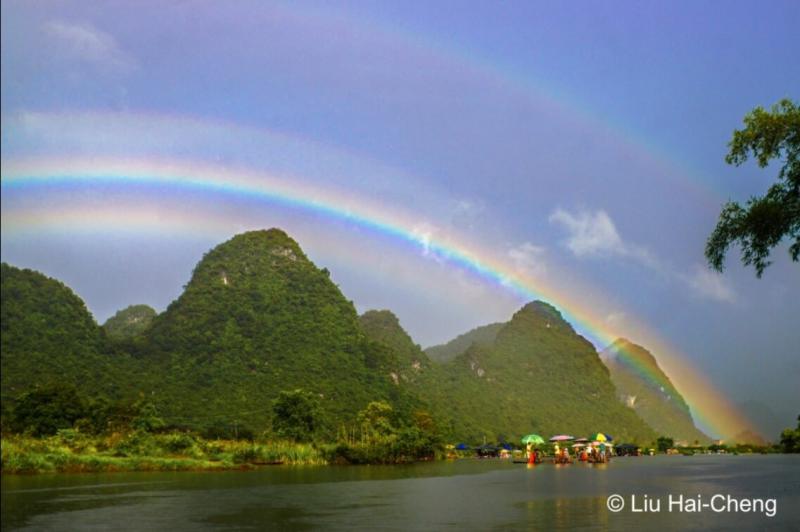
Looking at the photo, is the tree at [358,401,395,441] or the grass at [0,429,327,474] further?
the tree at [358,401,395,441]

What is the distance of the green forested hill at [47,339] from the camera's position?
84.2 m

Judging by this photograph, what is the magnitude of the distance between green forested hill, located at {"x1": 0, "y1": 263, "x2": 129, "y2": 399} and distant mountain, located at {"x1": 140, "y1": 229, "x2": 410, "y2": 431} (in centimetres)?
817

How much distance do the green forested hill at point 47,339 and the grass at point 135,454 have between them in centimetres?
A: 3264

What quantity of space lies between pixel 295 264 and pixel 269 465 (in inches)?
3542

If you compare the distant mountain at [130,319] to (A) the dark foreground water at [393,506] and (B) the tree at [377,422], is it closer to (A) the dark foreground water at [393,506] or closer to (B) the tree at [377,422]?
(B) the tree at [377,422]

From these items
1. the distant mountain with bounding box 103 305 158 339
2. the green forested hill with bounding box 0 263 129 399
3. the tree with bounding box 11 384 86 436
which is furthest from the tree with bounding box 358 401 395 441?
the distant mountain with bounding box 103 305 158 339

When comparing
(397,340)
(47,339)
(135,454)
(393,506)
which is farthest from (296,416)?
(397,340)

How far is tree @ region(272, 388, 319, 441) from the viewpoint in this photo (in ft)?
215

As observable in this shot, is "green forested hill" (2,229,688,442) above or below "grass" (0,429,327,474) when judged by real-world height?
above

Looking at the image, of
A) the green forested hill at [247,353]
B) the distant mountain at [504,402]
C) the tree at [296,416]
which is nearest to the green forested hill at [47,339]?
the green forested hill at [247,353]

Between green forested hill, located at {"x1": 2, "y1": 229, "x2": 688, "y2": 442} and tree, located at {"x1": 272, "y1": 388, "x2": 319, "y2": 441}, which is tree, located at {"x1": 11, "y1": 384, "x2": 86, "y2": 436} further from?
tree, located at {"x1": 272, "y1": 388, "x2": 319, "y2": 441}

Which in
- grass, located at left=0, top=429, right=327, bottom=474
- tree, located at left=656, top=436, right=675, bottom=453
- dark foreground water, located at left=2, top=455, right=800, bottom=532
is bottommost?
tree, located at left=656, top=436, right=675, bottom=453

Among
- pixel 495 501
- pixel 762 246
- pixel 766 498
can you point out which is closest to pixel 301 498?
pixel 495 501

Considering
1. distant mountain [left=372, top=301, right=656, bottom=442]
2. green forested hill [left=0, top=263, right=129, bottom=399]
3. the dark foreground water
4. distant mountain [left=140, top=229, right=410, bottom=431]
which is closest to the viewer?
the dark foreground water
